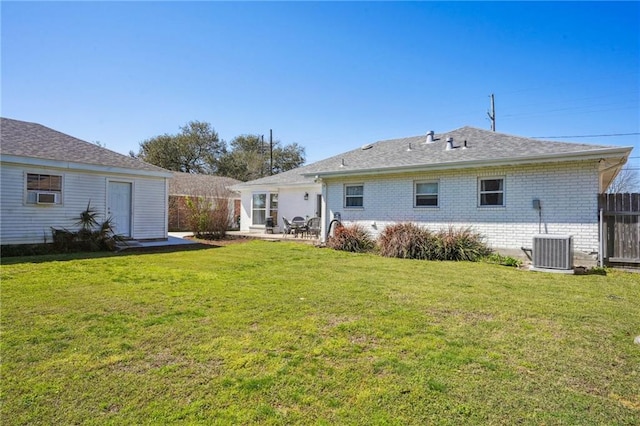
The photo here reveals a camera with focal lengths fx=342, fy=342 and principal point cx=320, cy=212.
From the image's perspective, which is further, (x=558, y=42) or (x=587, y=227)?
(x=558, y=42)

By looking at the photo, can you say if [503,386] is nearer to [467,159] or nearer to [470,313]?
[470,313]

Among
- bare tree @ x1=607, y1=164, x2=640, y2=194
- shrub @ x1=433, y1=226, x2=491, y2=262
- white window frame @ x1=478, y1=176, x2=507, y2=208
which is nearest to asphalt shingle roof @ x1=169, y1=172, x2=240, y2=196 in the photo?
shrub @ x1=433, y1=226, x2=491, y2=262

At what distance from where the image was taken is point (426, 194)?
11930 mm

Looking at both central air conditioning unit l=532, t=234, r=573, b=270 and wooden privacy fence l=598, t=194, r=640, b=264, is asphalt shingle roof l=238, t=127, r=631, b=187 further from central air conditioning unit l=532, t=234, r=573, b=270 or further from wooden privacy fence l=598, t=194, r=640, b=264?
central air conditioning unit l=532, t=234, r=573, b=270

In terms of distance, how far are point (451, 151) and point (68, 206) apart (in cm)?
1357

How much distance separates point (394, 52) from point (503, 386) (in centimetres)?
1417

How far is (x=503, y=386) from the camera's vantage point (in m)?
2.68

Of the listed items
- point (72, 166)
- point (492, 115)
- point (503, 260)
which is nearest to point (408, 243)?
point (503, 260)

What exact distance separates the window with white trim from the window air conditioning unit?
12.4 metres

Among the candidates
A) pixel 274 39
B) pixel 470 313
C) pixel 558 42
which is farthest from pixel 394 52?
pixel 470 313

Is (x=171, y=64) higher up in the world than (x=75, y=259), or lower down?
higher up

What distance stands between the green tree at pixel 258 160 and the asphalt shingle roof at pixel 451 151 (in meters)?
24.8

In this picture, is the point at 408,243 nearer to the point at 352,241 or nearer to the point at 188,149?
the point at 352,241

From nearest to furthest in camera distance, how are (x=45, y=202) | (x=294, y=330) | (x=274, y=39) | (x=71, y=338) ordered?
(x=71, y=338)
(x=294, y=330)
(x=45, y=202)
(x=274, y=39)
